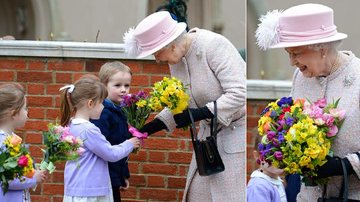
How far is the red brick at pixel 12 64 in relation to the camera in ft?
22.9

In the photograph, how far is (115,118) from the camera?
233 inches

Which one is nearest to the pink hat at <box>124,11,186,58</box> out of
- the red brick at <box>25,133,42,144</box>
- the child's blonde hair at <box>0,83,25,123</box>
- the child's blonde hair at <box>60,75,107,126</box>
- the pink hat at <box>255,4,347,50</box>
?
the child's blonde hair at <box>60,75,107,126</box>

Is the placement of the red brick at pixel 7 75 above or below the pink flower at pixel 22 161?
above

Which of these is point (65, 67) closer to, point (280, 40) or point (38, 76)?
point (38, 76)

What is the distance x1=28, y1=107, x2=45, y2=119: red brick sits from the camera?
6988mm

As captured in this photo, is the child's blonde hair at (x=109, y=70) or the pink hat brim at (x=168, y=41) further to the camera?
the child's blonde hair at (x=109, y=70)

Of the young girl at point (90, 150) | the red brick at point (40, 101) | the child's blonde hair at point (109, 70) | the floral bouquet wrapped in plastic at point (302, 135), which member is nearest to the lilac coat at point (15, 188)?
the young girl at point (90, 150)

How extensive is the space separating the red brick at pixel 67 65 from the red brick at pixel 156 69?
1.64 ft

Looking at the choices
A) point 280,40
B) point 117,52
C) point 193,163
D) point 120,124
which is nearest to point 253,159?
point 193,163

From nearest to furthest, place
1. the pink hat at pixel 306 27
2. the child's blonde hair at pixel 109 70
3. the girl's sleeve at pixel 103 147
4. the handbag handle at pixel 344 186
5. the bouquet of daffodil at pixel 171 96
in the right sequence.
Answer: the handbag handle at pixel 344 186 → the pink hat at pixel 306 27 → the bouquet of daffodil at pixel 171 96 → the girl's sleeve at pixel 103 147 → the child's blonde hair at pixel 109 70

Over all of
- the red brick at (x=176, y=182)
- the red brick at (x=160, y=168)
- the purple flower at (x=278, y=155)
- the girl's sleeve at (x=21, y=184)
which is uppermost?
the purple flower at (x=278, y=155)

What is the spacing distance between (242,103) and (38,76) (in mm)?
2367

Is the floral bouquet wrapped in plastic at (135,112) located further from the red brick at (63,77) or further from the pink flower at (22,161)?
the red brick at (63,77)

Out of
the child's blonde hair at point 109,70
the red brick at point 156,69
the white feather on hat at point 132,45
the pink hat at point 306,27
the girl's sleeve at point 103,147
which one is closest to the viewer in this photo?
the pink hat at point 306,27
